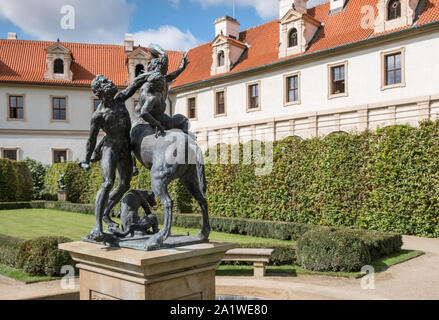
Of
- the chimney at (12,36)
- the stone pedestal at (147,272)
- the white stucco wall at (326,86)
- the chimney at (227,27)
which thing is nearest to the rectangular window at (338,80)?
the white stucco wall at (326,86)

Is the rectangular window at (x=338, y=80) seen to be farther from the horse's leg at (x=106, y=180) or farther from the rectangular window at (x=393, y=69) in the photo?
the horse's leg at (x=106, y=180)

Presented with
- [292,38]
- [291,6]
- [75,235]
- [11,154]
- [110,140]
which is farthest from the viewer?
[11,154]

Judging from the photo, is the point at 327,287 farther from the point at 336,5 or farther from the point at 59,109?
the point at 59,109

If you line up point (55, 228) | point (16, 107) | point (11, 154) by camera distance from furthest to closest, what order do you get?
1. point (16, 107)
2. point (11, 154)
3. point (55, 228)

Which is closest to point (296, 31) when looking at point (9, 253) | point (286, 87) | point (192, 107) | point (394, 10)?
point (286, 87)

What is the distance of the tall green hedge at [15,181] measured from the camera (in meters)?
26.3

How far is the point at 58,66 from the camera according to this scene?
3222 centimetres

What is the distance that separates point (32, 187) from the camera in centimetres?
2834

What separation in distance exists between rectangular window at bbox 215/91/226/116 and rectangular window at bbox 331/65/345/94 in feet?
27.1

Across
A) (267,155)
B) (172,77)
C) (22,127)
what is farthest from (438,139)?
(22,127)

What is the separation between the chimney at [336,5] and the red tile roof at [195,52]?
363 millimetres

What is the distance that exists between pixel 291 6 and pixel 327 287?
882 inches

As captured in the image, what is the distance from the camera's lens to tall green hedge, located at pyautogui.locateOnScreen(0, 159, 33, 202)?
2628 cm
